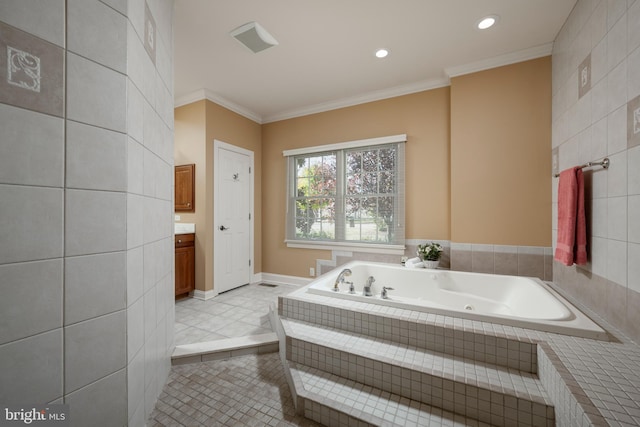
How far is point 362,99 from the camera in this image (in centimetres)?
334

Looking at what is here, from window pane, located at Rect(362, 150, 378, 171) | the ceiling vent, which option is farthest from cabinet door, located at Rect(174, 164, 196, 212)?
window pane, located at Rect(362, 150, 378, 171)

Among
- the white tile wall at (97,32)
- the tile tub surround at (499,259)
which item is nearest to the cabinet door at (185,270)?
the white tile wall at (97,32)

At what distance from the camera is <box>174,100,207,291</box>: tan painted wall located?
3.18m

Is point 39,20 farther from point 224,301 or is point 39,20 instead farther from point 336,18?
point 224,301

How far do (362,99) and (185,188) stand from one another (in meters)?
2.55

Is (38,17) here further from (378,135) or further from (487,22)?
(378,135)

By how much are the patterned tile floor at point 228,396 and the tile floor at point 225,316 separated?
31 cm

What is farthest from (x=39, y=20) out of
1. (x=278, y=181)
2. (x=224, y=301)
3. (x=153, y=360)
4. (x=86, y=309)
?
(x=278, y=181)

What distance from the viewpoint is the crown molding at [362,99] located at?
9.71 feet

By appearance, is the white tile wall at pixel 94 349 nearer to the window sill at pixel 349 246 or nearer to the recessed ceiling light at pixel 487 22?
the window sill at pixel 349 246

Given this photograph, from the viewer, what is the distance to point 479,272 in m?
2.56

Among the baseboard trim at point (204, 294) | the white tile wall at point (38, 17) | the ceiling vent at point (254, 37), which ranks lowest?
the baseboard trim at point (204, 294)

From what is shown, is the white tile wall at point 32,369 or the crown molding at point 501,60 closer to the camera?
the white tile wall at point 32,369

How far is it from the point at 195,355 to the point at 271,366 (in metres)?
0.57
